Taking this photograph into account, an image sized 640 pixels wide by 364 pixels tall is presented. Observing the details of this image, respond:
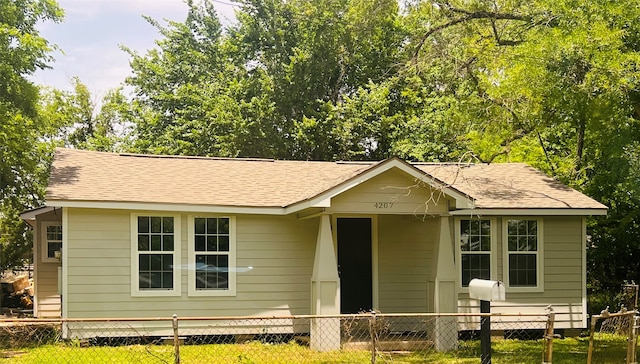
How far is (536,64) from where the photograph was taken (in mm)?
14195

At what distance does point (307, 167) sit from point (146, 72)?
17.7 m

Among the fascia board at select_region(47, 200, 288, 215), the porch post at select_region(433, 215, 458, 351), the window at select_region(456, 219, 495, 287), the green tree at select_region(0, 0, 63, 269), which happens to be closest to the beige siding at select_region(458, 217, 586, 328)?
the window at select_region(456, 219, 495, 287)

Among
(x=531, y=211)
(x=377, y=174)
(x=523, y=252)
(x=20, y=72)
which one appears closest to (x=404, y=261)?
(x=523, y=252)

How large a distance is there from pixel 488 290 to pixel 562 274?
6.89 m

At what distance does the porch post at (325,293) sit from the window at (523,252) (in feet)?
13.5

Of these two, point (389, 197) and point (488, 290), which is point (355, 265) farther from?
A: point (488, 290)

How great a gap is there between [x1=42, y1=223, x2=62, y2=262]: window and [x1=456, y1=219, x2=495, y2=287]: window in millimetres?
9244

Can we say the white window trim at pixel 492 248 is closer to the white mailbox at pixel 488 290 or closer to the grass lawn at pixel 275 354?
the grass lawn at pixel 275 354

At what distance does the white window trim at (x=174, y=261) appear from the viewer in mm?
13367

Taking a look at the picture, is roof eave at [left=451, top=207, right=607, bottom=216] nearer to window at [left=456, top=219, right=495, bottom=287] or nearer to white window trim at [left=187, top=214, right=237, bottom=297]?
window at [left=456, top=219, right=495, bottom=287]

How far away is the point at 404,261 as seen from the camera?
1520 cm

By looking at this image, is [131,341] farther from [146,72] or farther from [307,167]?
[146,72]

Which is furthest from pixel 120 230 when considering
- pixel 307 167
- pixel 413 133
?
pixel 413 133

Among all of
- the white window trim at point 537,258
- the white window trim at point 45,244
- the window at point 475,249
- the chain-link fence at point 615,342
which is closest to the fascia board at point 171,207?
the window at point 475,249
